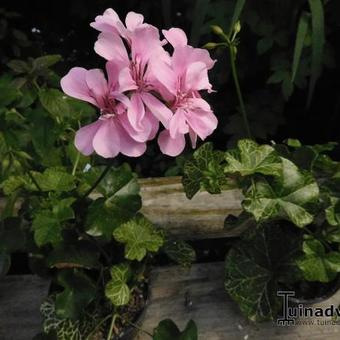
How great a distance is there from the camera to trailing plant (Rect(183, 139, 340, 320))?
1.02 m

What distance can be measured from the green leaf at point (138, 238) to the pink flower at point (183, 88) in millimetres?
202

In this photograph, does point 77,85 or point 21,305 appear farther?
point 21,305

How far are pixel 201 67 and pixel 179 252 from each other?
39 centimetres

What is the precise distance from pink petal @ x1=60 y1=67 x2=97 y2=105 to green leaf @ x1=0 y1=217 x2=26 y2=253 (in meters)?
0.32

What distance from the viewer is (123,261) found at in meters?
1.10

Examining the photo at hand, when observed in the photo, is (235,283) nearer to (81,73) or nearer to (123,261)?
(123,261)

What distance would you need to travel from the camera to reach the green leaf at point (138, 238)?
1.00 m

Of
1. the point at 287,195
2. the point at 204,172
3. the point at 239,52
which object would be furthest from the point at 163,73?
the point at 239,52

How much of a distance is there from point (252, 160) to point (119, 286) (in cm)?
32

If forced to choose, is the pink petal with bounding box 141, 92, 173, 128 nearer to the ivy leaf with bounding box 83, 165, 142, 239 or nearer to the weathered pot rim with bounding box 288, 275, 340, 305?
the ivy leaf with bounding box 83, 165, 142, 239

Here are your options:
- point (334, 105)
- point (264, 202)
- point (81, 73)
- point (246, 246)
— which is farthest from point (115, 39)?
point (334, 105)

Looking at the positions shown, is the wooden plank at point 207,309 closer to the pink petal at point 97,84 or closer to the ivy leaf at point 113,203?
the ivy leaf at point 113,203

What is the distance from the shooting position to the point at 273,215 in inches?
40.3

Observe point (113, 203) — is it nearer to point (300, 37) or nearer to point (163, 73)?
point (163, 73)
